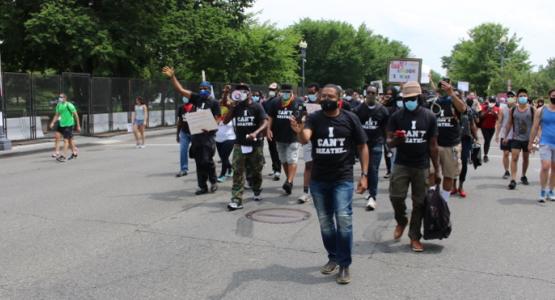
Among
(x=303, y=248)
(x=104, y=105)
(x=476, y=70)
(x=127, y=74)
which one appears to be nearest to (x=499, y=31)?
(x=476, y=70)

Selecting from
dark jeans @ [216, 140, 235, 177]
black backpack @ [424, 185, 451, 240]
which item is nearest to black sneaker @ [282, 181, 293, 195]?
dark jeans @ [216, 140, 235, 177]

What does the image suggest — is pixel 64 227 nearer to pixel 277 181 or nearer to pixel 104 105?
Answer: pixel 277 181

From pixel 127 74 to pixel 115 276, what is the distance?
91.0ft

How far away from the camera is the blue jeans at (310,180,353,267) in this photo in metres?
4.91

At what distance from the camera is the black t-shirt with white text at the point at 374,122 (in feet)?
27.5

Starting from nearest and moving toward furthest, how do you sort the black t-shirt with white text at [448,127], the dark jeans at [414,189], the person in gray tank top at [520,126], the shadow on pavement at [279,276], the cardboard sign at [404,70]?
the shadow on pavement at [279,276]
the dark jeans at [414,189]
the black t-shirt with white text at [448,127]
the person in gray tank top at [520,126]
the cardboard sign at [404,70]

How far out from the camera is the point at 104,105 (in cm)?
2394

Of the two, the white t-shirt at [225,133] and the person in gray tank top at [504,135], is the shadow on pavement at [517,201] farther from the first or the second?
the white t-shirt at [225,133]

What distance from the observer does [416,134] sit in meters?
5.84

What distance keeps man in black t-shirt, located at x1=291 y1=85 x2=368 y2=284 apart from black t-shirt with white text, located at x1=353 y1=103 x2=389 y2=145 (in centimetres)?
330

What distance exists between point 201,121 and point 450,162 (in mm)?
4052

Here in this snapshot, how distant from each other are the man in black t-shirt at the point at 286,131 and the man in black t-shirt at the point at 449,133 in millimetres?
2323

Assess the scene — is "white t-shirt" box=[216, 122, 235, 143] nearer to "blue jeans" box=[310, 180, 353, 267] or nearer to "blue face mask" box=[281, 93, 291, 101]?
"blue face mask" box=[281, 93, 291, 101]

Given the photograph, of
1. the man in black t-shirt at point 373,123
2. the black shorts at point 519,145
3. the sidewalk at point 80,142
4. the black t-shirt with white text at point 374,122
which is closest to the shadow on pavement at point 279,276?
the man in black t-shirt at point 373,123
